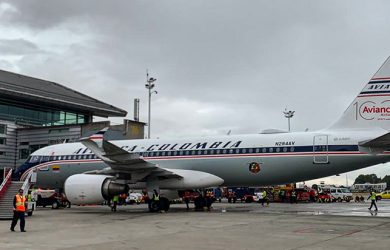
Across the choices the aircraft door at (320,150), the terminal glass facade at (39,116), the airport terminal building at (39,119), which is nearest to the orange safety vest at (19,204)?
the aircraft door at (320,150)

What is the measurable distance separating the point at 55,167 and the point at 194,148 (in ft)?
29.9

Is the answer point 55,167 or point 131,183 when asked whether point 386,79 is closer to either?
point 131,183

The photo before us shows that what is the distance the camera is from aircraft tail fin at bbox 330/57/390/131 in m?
19.3

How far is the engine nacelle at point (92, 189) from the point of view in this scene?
21219 millimetres

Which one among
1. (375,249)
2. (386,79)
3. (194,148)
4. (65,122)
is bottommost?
(375,249)

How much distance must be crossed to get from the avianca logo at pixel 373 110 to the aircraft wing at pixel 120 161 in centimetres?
910

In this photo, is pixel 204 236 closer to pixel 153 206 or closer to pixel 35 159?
pixel 153 206

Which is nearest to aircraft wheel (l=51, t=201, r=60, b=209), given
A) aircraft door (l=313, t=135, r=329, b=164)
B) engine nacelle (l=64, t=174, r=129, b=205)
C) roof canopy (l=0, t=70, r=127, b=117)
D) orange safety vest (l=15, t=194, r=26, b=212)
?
engine nacelle (l=64, t=174, r=129, b=205)

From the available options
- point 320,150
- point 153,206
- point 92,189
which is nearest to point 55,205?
point 92,189

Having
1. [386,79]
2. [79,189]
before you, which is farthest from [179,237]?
[386,79]

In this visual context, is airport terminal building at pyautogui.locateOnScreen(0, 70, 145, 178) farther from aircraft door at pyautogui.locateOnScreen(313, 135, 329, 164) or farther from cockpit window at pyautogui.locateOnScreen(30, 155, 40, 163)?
aircraft door at pyautogui.locateOnScreen(313, 135, 329, 164)

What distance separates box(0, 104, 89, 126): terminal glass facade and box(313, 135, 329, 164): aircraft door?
3611 centimetres

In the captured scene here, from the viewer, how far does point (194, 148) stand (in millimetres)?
22969

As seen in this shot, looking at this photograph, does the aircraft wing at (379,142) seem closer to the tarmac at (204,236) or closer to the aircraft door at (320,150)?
the aircraft door at (320,150)
